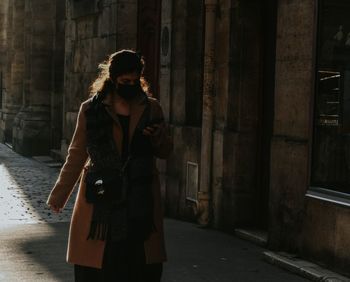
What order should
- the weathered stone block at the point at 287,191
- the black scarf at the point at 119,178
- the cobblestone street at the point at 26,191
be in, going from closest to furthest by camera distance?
1. the black scarf at the point at 119,178
2. the weathered stone block at the point at 287,191
3. the cobblestone street at the point at 26,191

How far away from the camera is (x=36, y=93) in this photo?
69.0 ft

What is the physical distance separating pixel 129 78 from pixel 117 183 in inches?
24.7

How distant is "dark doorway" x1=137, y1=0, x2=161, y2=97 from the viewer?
1168 centimetres

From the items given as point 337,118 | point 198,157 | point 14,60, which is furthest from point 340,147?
point 14,60

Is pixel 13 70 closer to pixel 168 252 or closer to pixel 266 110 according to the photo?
pixel 266 110

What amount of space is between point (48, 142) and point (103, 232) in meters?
17.0

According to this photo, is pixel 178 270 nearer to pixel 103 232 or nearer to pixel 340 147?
pixel 340 147

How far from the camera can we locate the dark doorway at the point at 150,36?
11.7 m

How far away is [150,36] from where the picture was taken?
12.3 meters

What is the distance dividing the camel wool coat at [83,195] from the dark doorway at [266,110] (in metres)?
4.20

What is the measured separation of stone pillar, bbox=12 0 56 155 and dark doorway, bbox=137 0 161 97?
870 cm

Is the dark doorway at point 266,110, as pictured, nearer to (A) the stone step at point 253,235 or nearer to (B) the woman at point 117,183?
(A) the stone step at point 253,235

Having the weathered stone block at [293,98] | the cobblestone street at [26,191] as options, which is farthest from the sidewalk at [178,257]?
the weathered stone block at [293,98]

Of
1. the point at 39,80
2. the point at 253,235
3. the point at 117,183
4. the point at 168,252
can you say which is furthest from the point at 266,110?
the point at 39,80
